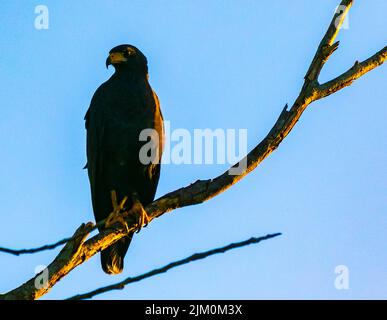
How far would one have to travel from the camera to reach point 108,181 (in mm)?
6730

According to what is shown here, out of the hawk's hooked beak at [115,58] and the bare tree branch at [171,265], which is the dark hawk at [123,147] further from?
the bare tree branch at [171,265]

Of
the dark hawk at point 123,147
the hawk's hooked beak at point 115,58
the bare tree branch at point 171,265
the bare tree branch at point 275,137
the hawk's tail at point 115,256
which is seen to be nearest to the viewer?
the bare tree branch at point 171,265

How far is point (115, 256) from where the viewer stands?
247 inches

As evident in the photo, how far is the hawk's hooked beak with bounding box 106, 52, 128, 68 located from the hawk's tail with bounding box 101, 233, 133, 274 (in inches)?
77.4

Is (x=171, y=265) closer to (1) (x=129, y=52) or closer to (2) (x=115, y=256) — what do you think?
(2) (x=115, y=256)

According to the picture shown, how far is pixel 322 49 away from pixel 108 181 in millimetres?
2622

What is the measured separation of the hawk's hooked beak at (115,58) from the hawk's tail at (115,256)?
1967 millimetres

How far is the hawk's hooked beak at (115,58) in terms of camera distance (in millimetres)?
7320

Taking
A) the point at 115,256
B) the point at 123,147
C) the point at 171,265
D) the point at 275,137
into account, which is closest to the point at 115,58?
the point at 123,147

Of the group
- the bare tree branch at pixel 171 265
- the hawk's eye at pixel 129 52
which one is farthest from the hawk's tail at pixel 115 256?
the bare tree branch at pixel 171 265

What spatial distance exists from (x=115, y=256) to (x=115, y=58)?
213cm

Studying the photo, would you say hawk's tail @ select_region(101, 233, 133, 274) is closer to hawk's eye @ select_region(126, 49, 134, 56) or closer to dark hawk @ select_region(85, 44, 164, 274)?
dark hawk @ select_region(85, 44, 164, 274)
